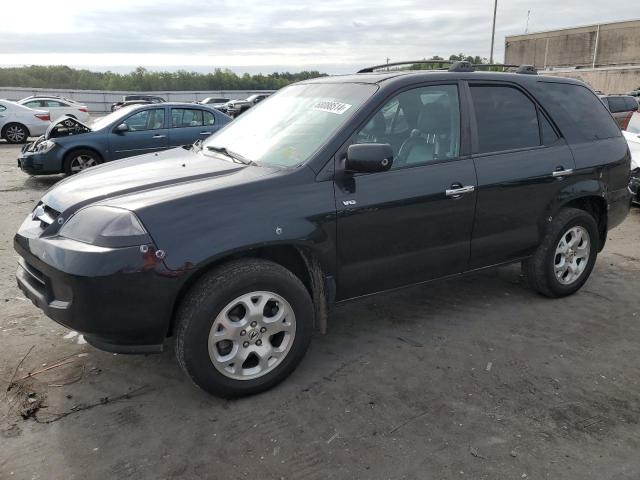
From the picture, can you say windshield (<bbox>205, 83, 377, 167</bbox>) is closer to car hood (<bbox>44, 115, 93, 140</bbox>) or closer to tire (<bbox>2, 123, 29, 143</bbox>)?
car hood (<bbox>44, 115, 93, 140</bbox>)

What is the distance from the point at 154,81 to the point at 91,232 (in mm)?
58900

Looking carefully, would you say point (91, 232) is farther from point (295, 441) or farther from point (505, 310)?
point (505, 310)

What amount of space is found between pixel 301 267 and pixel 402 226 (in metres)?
0.72

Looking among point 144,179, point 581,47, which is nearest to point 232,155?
point 144,179

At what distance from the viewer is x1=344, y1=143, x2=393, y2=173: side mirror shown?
3.11m

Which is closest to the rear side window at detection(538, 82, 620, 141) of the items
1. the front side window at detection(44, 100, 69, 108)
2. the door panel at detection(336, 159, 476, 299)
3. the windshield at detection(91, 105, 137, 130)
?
the door panel at detection(336, 159, 476, 299)

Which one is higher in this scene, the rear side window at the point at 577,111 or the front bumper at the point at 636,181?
the rear side window at the point at 577,111

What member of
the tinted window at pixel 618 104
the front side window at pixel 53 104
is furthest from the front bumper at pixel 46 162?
the front side window at pixel 53 104

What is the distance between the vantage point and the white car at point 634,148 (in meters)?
7.62

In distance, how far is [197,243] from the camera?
281 cm

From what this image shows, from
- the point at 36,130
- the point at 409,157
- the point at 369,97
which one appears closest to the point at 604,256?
the point at 409,157

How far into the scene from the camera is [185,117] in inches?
415

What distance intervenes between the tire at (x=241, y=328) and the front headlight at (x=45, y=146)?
8.19 metres

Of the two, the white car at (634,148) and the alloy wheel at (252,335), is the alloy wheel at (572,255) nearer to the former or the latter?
the alloy wheel at (252,335)
